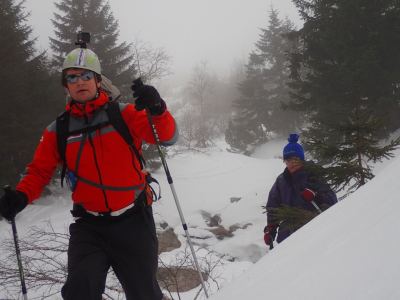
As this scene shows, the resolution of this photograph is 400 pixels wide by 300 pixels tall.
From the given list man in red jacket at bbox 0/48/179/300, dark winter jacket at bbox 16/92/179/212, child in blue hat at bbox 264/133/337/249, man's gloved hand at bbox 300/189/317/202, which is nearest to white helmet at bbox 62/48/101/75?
man in red jacket at bbox 0/48/179/300

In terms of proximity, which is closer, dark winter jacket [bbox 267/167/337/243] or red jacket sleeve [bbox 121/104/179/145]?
red jacket sleeve [bbox 121/104/179/145]

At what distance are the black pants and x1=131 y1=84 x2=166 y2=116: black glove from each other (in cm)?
91

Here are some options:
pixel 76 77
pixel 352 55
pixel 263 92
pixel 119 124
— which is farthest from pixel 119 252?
pixel 263 92

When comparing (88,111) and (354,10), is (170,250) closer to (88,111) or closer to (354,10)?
(88,111)

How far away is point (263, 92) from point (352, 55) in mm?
19933

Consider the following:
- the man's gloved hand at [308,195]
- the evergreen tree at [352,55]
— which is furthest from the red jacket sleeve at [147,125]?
the evergreen tree at [352,55]

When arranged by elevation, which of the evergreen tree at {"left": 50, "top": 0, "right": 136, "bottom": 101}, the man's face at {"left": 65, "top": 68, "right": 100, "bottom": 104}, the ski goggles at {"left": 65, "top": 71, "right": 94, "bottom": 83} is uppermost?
the evergreen tree at {"left": 50, "top": 0, "right": 136, "bottom": 101}

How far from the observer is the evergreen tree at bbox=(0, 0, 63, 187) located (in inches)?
357

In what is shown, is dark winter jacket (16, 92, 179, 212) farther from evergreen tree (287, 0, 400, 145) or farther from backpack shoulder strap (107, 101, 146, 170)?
evergreen tree (287, 0, 400, 145)

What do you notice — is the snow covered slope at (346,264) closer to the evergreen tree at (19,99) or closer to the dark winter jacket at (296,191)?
the dark winter jacket at (296,191)

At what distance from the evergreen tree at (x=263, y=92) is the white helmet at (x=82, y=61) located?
3170 cm

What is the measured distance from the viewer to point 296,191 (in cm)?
379

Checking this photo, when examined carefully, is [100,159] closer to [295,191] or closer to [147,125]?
[147,125]

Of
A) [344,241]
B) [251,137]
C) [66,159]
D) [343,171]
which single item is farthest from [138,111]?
[251,137]
